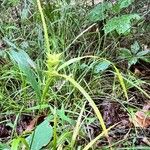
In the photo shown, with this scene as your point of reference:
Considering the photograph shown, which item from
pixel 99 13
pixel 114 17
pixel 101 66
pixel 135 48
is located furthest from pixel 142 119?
pixel 99 13

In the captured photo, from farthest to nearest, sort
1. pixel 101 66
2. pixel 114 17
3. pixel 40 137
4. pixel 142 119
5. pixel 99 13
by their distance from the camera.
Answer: pixel 99 13, pixel 114 17, pixel 101 66, pixel 142 119, pixel 40 137

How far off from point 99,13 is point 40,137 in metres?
0.91

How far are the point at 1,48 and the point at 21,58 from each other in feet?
2.67

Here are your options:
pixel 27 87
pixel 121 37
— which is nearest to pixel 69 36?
pixel 121 37

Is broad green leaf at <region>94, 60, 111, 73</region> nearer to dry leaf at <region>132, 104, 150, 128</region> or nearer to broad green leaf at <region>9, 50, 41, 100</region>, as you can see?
dry leaf at <region>132, 104, 150, 128</region>

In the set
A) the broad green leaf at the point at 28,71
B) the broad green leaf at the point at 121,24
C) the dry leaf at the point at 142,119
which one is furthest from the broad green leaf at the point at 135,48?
the broad green leaf at the point at 28,71

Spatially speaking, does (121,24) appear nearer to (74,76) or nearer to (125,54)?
(125,54)

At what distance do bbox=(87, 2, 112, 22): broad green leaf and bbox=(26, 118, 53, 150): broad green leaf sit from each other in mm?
820

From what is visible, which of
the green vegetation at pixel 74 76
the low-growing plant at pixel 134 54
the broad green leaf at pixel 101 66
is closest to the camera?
the green vegetation at pixel 74 76

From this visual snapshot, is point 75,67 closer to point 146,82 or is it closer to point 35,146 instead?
point 146,82

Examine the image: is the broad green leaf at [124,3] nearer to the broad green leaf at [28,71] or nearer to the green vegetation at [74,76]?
the green vegetation at [74,76]

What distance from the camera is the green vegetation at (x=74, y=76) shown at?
4.83 feet

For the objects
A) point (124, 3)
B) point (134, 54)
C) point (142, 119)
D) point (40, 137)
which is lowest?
point (142, 119)

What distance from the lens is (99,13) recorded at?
2010 millimetres
